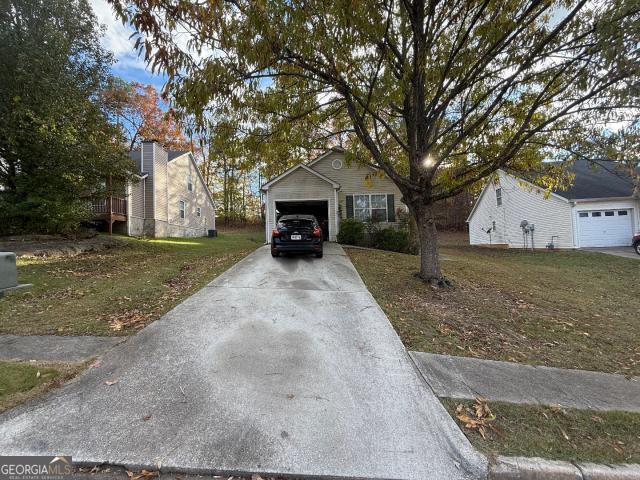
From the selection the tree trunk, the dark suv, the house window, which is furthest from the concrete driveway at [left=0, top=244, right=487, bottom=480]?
the house window

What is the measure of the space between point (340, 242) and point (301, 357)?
1183 centimetres

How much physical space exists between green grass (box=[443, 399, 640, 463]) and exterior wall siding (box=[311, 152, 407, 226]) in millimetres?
13513

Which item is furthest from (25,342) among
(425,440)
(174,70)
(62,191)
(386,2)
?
(62,191)

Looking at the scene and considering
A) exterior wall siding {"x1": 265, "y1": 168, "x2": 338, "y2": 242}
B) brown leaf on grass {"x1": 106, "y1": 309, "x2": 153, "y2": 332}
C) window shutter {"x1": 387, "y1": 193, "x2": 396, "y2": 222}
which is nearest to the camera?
brown leaf on grass {"x1": 106, "y1": 309, "x2": 153, "y2": 332}

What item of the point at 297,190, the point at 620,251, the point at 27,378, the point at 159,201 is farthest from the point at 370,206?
the point at 27,378

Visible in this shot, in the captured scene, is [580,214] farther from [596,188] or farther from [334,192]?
[334,192]

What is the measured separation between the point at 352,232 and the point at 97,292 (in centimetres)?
1062

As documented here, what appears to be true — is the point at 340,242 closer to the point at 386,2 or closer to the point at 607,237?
the point at 386,2

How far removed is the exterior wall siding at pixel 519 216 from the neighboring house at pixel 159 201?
20.8 m

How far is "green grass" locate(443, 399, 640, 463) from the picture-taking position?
2.46 m

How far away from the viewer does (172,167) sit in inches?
892

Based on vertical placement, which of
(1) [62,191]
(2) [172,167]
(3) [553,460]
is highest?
(2) [172,167]

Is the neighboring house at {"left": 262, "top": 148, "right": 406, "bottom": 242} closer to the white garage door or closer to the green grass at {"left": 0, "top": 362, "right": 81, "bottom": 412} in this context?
the white garage door

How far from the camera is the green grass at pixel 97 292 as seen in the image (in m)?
4.83
